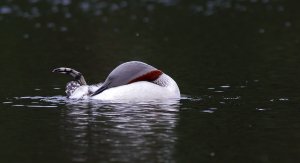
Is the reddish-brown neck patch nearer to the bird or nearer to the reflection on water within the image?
the bird

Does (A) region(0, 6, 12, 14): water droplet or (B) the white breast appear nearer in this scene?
(B) the white breast

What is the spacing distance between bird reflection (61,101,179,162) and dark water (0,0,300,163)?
2 cm

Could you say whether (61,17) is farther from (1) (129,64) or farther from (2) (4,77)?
(1) (129,64)

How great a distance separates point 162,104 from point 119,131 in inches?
113

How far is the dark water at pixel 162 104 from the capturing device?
1317 cm

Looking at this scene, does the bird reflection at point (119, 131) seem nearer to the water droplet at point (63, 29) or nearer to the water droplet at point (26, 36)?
the water droplet at point (26, 36)

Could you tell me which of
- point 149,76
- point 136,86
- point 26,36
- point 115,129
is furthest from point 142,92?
point 26,36

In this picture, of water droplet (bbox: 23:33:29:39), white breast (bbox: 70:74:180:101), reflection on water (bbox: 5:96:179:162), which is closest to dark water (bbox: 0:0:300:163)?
reflection on water (bbox: 5:96:179:162)

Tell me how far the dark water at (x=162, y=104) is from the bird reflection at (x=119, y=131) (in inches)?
0.7

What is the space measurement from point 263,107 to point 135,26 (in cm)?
2266

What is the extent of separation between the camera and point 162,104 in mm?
17250

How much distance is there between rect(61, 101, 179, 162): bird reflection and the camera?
41.7 ft

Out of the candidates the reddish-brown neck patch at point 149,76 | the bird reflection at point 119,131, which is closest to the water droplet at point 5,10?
the bird reflection at point 119,131

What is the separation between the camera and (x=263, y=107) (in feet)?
55.5
